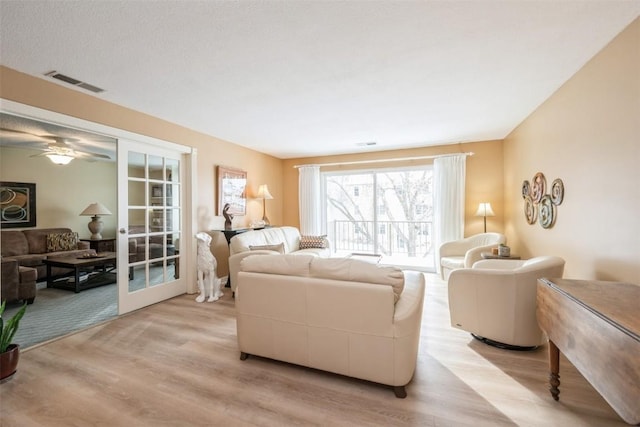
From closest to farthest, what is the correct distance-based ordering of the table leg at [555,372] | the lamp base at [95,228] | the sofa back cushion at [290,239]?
1. the table leg at [555,372]
2. the sofa back cushion at [290,239]
3. the lamp base at [95,228]

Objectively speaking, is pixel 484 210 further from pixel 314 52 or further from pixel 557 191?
pixel 314 52

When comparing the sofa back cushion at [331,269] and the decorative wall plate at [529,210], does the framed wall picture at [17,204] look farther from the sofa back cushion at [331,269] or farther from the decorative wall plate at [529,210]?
the decorative wall plate at [529,210]

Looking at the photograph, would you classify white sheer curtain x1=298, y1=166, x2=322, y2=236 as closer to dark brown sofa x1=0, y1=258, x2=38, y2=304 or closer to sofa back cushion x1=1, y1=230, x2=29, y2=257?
dark brown sofa x1=0, y1=258, x2=38, y2=304

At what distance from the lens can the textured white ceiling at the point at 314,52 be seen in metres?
1.59

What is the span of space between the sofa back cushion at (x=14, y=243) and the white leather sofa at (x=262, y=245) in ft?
12.0

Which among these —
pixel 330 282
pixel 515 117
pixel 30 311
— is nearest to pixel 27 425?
pixel 330 282

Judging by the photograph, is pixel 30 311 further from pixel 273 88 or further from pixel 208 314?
pixel 273 88

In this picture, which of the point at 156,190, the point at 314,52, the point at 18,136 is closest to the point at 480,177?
the point at 314,52

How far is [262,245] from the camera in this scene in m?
3.99

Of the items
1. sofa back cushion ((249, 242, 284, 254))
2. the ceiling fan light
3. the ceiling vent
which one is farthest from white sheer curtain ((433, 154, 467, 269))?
the ceiling fan light

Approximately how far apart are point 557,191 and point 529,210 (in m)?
0.85

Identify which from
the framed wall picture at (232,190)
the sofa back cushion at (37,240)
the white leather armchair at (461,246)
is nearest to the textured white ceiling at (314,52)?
the framed wall picture at (232,190)

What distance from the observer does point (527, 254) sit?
11.9 feet

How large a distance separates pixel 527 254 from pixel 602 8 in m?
2.89
